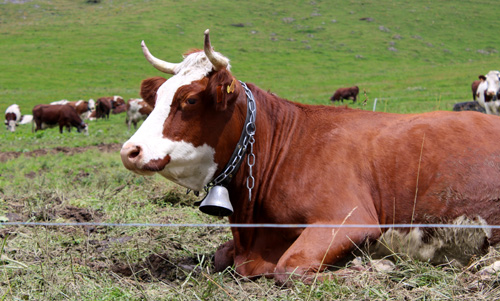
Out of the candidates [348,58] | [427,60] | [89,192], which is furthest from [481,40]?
[89,192]

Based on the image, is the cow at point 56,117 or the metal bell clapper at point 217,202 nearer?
the metal bell clapper at point 217,202

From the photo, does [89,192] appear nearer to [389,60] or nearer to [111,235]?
[111,235]

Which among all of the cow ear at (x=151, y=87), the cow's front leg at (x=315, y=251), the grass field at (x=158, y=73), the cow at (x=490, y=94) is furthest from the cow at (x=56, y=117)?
the cow's front leg at (x=315, y=251)

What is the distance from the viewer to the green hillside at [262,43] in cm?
4969

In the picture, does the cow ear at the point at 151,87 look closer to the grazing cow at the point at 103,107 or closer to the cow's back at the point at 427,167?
the cow's back at the point at 427,167

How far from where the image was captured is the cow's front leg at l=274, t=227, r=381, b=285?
11.7 feet

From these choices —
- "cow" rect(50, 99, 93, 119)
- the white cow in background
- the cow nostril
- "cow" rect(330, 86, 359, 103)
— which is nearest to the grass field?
the white cow in background

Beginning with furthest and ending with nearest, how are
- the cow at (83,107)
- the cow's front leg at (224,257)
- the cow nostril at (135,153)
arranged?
1. the cow at (83,107)
2. the cow's front leg at (224,257)
3. the cow nostril at (135,153)

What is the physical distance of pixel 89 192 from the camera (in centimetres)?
752

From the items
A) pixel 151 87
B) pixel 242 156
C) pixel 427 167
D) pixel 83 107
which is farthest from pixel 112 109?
pixel 427 167

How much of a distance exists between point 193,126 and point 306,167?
975mm

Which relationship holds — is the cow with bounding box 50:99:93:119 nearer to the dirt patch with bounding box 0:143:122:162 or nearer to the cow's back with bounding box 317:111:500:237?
the dirt patch with bounding box 0:143:122:162

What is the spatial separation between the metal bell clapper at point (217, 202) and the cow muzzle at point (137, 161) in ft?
1.49

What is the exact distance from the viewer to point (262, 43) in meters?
70.8
